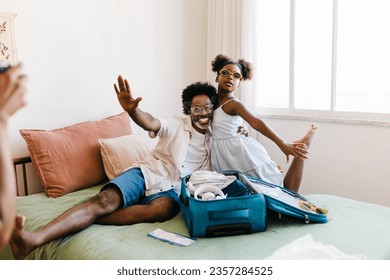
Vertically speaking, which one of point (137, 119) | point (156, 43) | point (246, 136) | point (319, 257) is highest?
point (156, 43)

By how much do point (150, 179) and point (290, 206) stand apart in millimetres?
719

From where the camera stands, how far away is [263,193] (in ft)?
5.49

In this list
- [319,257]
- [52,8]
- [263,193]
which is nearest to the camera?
[319,257]

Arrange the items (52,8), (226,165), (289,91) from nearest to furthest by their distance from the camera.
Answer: (226,165), (52,8), (289,91)

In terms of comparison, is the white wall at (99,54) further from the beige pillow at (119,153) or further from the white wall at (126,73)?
the beige pillow at (119,153)

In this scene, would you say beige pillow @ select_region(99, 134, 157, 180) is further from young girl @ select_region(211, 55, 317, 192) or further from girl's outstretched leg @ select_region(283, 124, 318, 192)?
girl's outstretched leg @ select_region(283, 124, 318, 192)

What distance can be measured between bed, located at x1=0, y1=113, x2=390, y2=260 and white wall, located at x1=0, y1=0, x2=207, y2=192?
810 mm

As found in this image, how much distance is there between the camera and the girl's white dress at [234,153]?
6.88 feet

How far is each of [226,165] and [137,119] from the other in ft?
2.14

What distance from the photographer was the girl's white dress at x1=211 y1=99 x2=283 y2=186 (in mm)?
2096

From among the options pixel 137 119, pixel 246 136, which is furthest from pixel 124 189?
pixel 246 136

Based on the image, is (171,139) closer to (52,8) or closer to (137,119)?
(137,119)

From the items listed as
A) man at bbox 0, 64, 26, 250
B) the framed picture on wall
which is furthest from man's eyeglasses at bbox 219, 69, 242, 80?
man at bbox 0, 64, 26, 250

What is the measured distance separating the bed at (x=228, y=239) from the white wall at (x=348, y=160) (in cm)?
70
